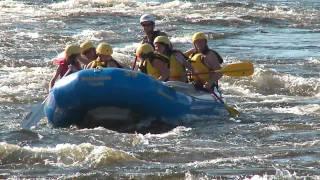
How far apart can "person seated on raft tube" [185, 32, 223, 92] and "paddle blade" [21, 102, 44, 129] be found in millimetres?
2145

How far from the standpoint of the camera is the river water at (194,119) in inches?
342

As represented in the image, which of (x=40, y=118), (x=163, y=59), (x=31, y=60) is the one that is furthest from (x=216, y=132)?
(x=31, y=60)

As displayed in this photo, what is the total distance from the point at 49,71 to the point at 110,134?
702cm

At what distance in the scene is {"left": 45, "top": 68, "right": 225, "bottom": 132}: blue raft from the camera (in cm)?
1022

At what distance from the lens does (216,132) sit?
1093 cm

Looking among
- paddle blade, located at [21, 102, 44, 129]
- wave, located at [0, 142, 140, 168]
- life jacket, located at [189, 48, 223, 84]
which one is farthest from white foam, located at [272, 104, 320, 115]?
wave, located at [0, 142, 140, 168]

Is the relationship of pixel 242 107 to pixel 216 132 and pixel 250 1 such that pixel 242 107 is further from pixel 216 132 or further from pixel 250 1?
pixel 250 1

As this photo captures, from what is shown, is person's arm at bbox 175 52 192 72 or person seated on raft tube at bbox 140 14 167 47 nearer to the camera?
person's arm at bbox 175 52 192 72

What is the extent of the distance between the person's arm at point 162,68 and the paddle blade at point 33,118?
5.09 feet

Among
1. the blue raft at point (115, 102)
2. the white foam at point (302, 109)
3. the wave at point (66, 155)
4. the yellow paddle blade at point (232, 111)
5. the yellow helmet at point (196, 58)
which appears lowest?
the white foam at point (302, 109)

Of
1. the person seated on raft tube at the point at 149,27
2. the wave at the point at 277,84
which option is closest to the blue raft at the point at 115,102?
the person seated on raft tube at the point at 149,27

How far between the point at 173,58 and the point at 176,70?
0.54ft

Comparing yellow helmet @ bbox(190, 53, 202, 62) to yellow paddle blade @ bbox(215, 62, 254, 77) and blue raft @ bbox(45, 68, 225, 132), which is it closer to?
yellow paddle blade @ bbox(215, 62, 254, 77)

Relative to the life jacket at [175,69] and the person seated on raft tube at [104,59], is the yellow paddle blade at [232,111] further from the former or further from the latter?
the person seated on raft tube at [104,59]
